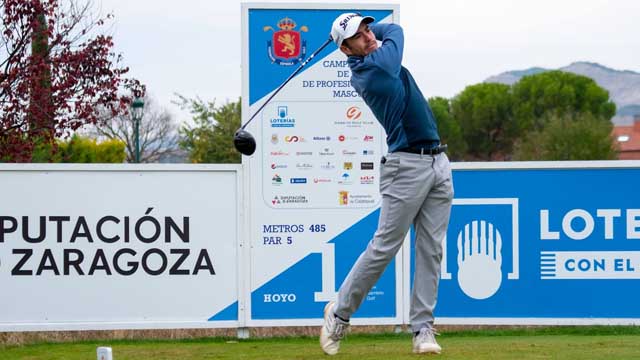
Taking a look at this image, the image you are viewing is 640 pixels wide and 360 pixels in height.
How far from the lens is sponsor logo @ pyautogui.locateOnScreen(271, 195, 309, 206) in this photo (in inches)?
373

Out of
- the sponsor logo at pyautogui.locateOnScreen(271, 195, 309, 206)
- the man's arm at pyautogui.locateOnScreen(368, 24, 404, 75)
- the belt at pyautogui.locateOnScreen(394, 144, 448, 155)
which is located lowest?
the sponsor logo at pyautogui.locateOnScreen(271, 195, 309, 206)

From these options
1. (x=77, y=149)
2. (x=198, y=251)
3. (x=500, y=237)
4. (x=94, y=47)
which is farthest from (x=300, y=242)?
(x=77, y=149)

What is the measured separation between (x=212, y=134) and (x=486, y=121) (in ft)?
146

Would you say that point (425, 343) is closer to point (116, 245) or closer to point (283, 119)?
point (283, 119)

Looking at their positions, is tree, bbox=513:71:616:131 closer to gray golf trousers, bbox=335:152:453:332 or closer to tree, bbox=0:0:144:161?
tree, bbox=0:0:144:161

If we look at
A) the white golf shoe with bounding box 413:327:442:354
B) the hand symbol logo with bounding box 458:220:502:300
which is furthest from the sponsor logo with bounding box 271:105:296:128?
the white golf shoe with bounding box 413:327:442:354

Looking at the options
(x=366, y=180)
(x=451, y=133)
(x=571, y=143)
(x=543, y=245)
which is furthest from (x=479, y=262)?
(x=451, y=133)

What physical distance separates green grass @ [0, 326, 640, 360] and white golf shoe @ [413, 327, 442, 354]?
0.06m

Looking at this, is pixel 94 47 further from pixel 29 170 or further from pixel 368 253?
pixel 368 253

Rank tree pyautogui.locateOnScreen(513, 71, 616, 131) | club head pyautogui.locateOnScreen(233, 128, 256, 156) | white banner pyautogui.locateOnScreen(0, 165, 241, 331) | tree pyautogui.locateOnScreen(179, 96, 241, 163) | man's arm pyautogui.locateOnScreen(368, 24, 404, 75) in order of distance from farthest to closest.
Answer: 1. tree pyautogui.locateOnScreen(513, 71, 616, 131)
2. tree pyautogui.locateOnScreen(179, 96, 241, 163)
3. white banner pyautogui.locateOnScreen(0, 165, 241, 331)
4. club head pyautogui.locateOnScreen(233, 128, 256, 156)
5. man's arm pyautogui.locateOnScreen(368, 24, 404, 75)

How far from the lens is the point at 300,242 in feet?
31.1

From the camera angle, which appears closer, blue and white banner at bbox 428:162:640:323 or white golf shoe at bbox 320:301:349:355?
white golf shoe at bbox 320:301:349:355

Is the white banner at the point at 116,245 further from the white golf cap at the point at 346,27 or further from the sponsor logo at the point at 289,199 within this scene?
the white golf cap at the point at 346,27

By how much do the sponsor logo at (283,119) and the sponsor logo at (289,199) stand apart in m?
0.56
